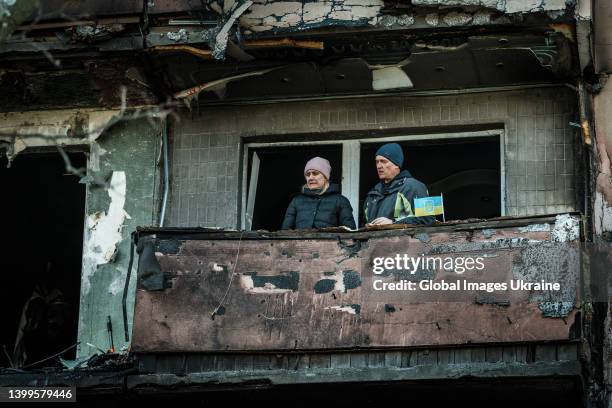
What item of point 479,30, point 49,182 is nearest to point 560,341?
point 479,30

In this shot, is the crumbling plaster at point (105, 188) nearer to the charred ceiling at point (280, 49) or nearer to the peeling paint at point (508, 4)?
the charred ceiling at point (280, 49)

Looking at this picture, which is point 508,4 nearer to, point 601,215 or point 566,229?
point 601,215

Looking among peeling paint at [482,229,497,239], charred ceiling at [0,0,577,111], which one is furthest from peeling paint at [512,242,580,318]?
charred ceiling at [0,0,577,111]

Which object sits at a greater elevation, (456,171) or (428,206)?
(456,171)

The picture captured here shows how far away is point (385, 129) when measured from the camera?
12711 millimetres

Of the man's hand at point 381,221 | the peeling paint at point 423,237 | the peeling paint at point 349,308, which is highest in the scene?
the man's hand at point 381,221

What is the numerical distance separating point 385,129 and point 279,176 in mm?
1373

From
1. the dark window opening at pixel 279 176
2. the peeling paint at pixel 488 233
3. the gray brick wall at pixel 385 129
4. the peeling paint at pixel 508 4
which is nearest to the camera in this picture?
the peeling paint at pixel 488 233

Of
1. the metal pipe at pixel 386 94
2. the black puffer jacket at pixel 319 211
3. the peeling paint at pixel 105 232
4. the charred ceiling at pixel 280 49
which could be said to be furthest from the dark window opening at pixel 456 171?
the peeling paint at pixel 105 232

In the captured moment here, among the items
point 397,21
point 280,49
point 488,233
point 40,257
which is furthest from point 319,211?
point 40,257

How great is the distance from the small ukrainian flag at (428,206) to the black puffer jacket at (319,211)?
0.74 metres

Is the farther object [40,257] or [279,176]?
[40,257]

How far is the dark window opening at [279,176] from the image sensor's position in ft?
42.8

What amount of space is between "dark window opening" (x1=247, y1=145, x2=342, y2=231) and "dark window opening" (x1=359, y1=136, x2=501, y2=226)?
0.33 metres
